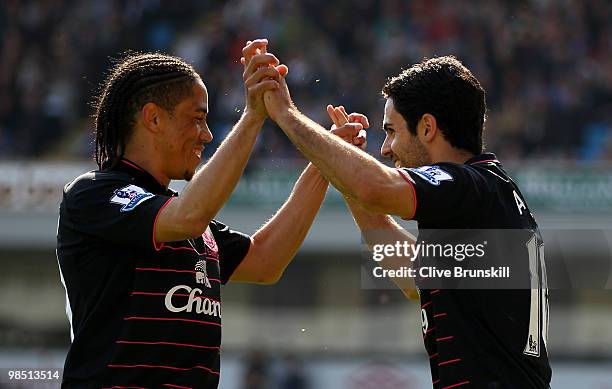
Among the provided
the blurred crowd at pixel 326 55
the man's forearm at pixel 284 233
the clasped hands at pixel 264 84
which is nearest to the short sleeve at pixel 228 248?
the man's forearm at pixel 284 233

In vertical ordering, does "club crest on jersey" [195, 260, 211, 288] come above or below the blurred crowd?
below

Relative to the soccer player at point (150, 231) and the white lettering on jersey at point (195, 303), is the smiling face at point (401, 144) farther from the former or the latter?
the white lettering on jersey at point (195, 303)

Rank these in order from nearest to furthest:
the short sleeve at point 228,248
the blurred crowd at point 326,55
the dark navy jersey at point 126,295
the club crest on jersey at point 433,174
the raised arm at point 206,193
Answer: the raised arm at point 206,193
the dark navy jersey at point 126,295
the club crest on jersey at point 433,174
the short sleeve at point 228,248
the blurred crowd at point 326,55

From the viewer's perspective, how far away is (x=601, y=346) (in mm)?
13992

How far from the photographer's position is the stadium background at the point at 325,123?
45.6 feet

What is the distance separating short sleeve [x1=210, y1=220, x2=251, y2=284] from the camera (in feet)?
15.9

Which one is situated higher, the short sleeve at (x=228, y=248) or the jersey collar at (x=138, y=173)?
the jersey collar at (x=138, y=173)

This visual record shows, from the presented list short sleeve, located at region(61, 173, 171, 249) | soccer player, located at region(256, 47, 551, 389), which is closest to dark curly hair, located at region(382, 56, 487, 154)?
soccer player, located at region(256, 47, 551, 389)

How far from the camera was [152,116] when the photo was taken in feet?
14.4

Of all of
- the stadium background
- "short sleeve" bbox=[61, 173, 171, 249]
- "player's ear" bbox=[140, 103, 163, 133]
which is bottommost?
"short sleeve" bbox=[61, 173, 171, 249]

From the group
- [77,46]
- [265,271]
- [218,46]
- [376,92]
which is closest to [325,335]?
[376,92]

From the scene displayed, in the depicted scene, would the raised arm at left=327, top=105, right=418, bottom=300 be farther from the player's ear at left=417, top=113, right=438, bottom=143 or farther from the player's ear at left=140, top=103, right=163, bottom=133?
the player's ear at left=140, top=103, right=163, bottom=133

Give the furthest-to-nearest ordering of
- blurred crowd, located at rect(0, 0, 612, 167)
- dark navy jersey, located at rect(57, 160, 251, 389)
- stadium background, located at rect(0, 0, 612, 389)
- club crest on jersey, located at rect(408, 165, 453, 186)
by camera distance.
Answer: blurred crowd, located at rect(0, 0, 612, 167) < stadium background, located at rect(0, 0, 612, 389) < club crest on jersey, located at rect(408, 165, 453, 186) < dark navy jersey, located at rect(57, 160, 251, 389)

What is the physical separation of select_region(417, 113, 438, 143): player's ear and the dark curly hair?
0.05 feet
